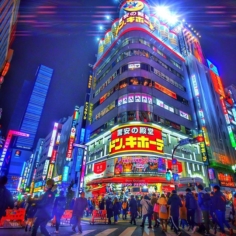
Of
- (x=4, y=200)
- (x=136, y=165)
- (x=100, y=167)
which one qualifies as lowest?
(x=4, y=200)

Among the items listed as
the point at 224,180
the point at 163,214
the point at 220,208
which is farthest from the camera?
the point at 224,180

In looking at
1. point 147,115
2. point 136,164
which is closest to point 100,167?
point 136,164

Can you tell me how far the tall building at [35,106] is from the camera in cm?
14350

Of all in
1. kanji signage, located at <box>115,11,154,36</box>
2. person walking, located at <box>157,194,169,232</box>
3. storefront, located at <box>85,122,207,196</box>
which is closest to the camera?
person walking, located at <box>157,194,169,232</box>

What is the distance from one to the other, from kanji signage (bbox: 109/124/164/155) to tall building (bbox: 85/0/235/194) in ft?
0.43

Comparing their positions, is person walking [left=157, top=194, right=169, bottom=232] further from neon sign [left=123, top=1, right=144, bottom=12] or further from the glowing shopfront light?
the glowing shopfront light

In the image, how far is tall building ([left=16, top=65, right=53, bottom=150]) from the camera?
144m

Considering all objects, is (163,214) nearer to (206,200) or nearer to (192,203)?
(192,203)

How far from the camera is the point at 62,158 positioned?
4531 centimetres

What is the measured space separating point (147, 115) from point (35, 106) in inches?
6000

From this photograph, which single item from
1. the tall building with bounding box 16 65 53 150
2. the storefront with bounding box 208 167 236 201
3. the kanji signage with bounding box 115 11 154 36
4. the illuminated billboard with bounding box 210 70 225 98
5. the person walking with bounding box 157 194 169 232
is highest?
the tall building with bounding box 16 65 53 150

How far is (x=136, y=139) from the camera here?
22078 millimetres

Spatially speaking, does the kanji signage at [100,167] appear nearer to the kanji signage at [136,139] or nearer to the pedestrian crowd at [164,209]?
the kanji signage at [136,139]

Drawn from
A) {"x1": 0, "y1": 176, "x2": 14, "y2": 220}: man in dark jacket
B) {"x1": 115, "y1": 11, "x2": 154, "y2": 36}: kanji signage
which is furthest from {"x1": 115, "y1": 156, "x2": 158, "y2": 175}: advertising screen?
{"x1": 115, "y1": 11, "x2": 154, "y2": 36}: kanji signage
